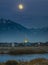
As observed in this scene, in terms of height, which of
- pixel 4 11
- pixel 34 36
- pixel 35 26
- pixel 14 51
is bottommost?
pixel 14 51

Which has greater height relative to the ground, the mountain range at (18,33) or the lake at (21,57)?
the mountain range at (18,33)

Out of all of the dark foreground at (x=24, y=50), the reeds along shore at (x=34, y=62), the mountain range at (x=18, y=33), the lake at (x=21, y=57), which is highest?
the mountain range at (x=18, y=33)

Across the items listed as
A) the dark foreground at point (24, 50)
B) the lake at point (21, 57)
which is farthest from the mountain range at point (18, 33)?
the lake at point (21, 57)

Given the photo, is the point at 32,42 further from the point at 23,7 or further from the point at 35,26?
the point at 23,7

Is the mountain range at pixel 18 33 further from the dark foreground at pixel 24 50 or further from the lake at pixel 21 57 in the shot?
the lake at pixel 21 57

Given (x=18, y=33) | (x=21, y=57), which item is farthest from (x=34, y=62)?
(x=18, y=33)

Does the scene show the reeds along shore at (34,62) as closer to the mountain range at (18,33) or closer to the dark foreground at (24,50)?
the dark foreground at (24,50)

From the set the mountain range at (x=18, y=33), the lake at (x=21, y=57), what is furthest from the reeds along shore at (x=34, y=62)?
the mountain range at (x=18, y=33)

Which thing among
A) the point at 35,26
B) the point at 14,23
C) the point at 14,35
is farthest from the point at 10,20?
the point at 35,26

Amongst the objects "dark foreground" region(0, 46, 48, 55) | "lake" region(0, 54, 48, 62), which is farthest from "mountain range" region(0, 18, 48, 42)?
"lake" region(0, 54, 48, 62)
